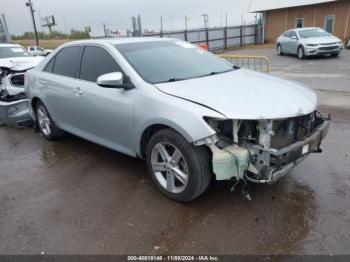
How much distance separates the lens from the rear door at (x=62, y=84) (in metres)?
4.61

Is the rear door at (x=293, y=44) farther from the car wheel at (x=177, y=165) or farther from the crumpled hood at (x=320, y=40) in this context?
the car wheel at (x=177, y=165)

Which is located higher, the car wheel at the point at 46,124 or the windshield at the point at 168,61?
the windshield at the point at 168,61

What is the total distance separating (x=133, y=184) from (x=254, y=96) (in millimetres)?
1803

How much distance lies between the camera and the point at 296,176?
403 centimetres

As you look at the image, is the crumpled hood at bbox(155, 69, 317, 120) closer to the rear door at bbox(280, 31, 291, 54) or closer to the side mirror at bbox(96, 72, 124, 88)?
the side mirror at bbox(96, 72, 124, 88)

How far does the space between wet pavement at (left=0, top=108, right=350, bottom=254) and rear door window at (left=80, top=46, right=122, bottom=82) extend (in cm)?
127

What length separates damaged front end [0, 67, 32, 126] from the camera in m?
6.48

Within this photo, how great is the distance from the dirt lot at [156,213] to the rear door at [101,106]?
516mm

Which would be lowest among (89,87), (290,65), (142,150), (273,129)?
(290,65)

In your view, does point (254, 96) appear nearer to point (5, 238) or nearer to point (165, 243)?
point (165, 243)

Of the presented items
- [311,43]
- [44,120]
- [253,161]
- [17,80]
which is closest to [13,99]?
[17,80]

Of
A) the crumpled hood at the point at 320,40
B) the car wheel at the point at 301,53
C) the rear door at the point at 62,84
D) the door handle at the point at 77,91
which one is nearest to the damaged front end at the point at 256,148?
the door handle at the point at 77,91

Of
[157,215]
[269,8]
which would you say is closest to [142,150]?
[157,215]

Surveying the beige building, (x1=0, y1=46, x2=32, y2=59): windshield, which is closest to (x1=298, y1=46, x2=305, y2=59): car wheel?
the beige building
